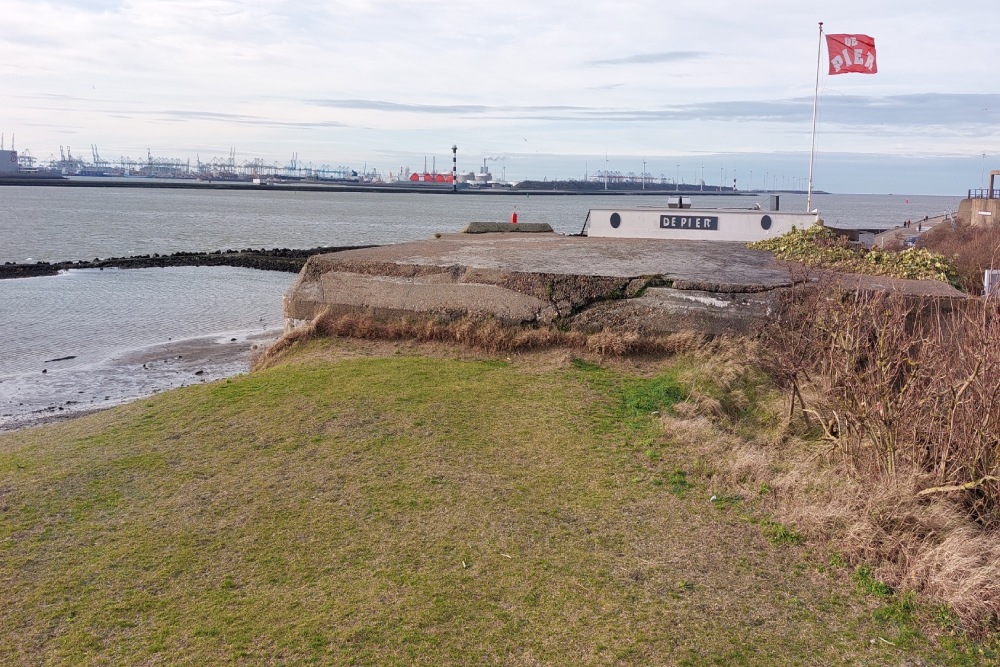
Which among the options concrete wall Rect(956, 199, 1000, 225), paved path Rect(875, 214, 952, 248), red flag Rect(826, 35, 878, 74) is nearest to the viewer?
red flag Rect(826, 35, 878, 74)

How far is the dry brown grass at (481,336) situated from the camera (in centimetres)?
895

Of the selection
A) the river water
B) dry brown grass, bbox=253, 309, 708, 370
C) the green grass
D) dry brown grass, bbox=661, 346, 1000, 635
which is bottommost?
the river water

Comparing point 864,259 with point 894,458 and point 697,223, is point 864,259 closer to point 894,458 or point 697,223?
point 697,223

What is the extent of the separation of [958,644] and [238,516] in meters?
4.07

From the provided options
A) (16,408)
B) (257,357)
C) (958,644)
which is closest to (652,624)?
(958,644)

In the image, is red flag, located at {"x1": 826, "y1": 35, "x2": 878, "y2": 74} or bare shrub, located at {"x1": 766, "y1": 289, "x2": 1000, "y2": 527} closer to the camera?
bare shrub, located at {"x1": 766, "y1": 289, "x2": 1000, "y2": 527}

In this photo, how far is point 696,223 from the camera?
15523mm

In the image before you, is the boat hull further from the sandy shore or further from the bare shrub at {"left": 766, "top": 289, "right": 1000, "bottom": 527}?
the bare shrub at {"left": 766, "top": 289, "right": 1000, "bottom": 527}

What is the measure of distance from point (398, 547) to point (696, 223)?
11745 millimetres

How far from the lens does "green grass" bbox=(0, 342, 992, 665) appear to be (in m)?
4.07

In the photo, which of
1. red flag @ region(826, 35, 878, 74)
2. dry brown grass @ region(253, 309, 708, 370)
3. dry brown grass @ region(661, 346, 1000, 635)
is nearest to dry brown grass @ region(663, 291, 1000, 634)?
dry brown grass @ region(661, 346, 1000, 635)

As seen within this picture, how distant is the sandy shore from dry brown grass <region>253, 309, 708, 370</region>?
107 inches

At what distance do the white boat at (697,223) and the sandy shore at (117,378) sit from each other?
22.2 ft

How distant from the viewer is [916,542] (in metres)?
4.83
